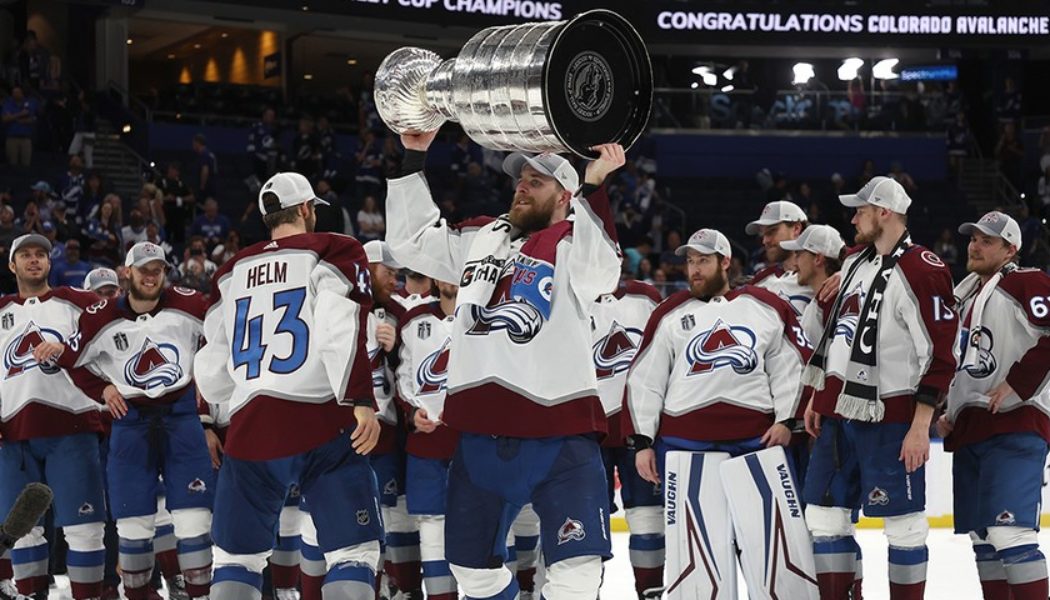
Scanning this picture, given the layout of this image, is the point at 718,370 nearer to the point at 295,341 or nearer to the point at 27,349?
the point at 295,341

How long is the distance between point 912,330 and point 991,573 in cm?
129

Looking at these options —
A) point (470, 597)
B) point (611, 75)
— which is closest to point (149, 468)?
point (470, 597)

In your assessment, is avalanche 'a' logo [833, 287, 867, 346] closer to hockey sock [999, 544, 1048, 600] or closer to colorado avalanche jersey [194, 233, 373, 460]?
hockey sock [999, 544, 1048, 600]

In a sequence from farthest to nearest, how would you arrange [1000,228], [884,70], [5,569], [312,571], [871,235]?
[884,70], [5,569], [312,571], [1000,228], [871,235]

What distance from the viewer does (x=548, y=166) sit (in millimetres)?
5277

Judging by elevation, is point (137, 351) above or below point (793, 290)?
below

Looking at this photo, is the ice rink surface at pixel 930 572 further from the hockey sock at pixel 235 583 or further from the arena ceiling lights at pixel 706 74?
the arena ceiling lights at pixel 706 74

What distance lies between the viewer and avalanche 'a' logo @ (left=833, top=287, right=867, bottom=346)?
6.54 metres

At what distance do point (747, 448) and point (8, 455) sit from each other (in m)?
3.89

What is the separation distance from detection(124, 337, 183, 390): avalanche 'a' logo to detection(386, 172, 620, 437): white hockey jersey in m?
2.76

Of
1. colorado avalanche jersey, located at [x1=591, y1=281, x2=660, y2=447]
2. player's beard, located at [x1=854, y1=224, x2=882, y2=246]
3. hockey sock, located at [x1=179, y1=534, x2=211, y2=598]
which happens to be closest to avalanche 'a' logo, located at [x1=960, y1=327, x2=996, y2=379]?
player's beard, located at [x1=854, y1=224, x2=882, y2=246]

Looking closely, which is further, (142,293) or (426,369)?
(142,293)

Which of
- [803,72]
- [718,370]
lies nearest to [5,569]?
[718,370]

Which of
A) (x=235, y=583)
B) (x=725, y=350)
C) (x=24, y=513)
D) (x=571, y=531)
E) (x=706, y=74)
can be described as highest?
(x=706, y=74)
